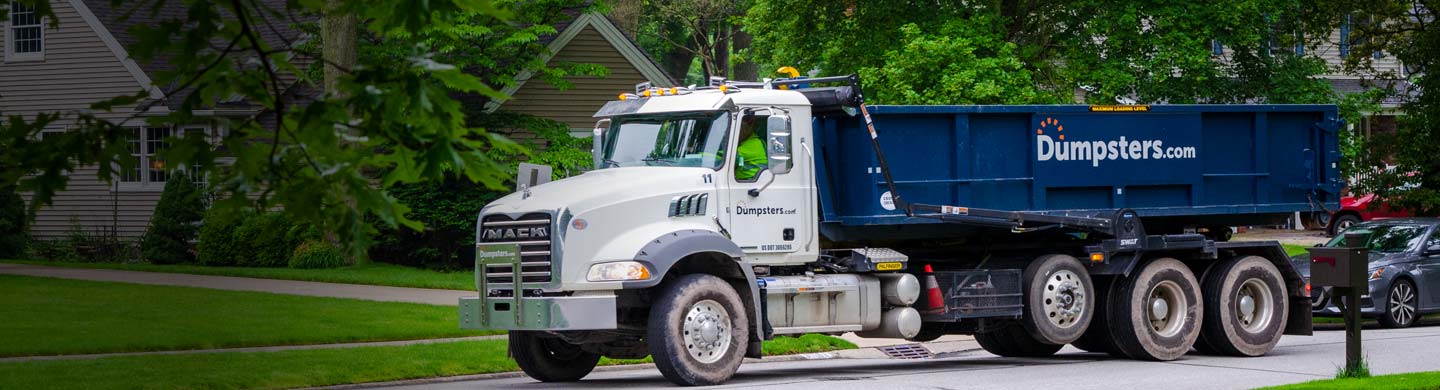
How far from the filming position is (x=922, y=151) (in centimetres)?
1484

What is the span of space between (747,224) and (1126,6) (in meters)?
16.9

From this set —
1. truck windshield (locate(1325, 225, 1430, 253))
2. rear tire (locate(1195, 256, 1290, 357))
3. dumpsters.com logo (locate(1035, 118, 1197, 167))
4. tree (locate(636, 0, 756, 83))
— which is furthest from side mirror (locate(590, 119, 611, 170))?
tree (locate(636, 0, 756, 83))

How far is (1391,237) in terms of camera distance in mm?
20859

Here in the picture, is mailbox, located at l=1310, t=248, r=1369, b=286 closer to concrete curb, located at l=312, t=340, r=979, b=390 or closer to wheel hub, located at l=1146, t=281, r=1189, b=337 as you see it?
wheel hub, located at l=1146, t=281, r=1189, b=337

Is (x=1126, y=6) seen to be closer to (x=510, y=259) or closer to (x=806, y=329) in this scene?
(x=806, y=329)

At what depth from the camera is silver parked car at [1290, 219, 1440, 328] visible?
1992 centimetres

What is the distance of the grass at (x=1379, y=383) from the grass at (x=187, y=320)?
8.87 metres

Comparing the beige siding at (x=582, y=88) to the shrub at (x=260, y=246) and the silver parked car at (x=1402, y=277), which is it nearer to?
the shrub at (x=260, y=246)

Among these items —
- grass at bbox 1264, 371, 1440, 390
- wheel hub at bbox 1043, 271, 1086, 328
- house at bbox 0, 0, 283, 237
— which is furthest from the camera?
house at bbox 0, 0, 283, 237

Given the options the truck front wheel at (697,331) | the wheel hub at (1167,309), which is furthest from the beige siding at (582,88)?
the truck front wheel at (697,331)

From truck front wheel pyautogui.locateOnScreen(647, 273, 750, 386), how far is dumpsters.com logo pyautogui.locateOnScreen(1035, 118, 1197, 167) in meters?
3.67

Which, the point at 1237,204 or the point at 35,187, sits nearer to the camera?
the point at 35,187

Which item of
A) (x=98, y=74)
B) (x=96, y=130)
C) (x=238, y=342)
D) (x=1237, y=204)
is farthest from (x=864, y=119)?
(x=98, y=74)

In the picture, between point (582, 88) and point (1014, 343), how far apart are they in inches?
644
